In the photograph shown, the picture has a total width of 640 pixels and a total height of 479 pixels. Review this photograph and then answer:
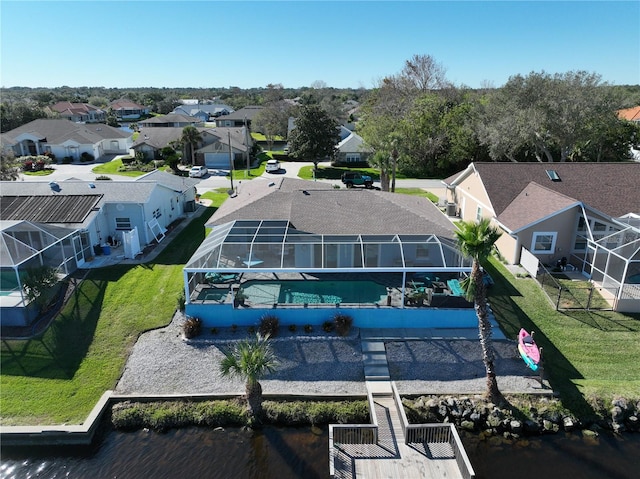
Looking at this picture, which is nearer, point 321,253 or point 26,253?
point 321,253

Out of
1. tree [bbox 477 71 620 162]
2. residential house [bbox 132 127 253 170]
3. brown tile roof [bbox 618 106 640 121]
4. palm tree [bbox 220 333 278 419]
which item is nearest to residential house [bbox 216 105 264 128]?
residential house [bbox 132 127 253 170]

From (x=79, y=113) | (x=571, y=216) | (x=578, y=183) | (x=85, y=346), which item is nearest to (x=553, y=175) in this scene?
(x=578, y=183)

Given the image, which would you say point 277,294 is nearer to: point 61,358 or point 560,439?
point 61,358

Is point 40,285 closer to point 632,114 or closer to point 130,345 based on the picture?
point 130,345

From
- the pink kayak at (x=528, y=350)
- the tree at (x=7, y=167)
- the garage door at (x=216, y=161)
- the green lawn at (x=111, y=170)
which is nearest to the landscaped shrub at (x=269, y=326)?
the pink kayak at (x=528, y=350)

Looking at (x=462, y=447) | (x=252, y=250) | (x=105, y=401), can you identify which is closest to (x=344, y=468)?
(x=462, y=447)
